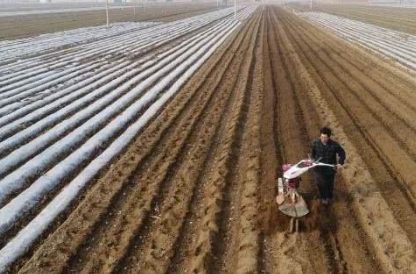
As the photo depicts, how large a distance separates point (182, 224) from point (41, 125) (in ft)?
27.0

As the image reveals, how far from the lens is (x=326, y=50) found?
29109mm

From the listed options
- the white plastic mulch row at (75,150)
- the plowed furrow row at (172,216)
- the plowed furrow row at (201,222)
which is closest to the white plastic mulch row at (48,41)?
the white plastic mulch row at (75,150)

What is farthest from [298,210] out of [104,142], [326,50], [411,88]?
[326,50]

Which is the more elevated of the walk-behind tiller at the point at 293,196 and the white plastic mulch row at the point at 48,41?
the white plastic mulch row at the point at 48,41

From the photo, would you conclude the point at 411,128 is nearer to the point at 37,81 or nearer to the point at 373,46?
the point at 37,81

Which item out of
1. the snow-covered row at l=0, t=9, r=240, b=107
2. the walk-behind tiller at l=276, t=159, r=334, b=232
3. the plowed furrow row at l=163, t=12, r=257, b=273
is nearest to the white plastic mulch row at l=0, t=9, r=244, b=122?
the snow-covered row at l=0, t=9, r=240, b=107

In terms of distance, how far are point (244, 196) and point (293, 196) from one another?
1476 millimetres

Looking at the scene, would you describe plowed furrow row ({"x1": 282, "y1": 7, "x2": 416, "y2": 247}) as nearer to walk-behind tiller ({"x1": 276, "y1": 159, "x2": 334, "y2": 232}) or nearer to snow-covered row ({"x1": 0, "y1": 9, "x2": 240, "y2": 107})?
walk-behind tiller ({"x1": 276, "y1": 159, "x2": 334, "y2": 232})

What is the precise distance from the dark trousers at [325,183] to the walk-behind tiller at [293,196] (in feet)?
1.06

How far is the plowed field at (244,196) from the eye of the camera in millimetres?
7883

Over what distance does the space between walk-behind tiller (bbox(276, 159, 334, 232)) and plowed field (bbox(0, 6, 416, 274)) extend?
0.69 feet

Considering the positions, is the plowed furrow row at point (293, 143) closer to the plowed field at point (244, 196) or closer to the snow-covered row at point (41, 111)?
the plowed field at point (244, 196)

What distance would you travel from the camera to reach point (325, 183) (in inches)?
363

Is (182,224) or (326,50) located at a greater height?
(326,50)
